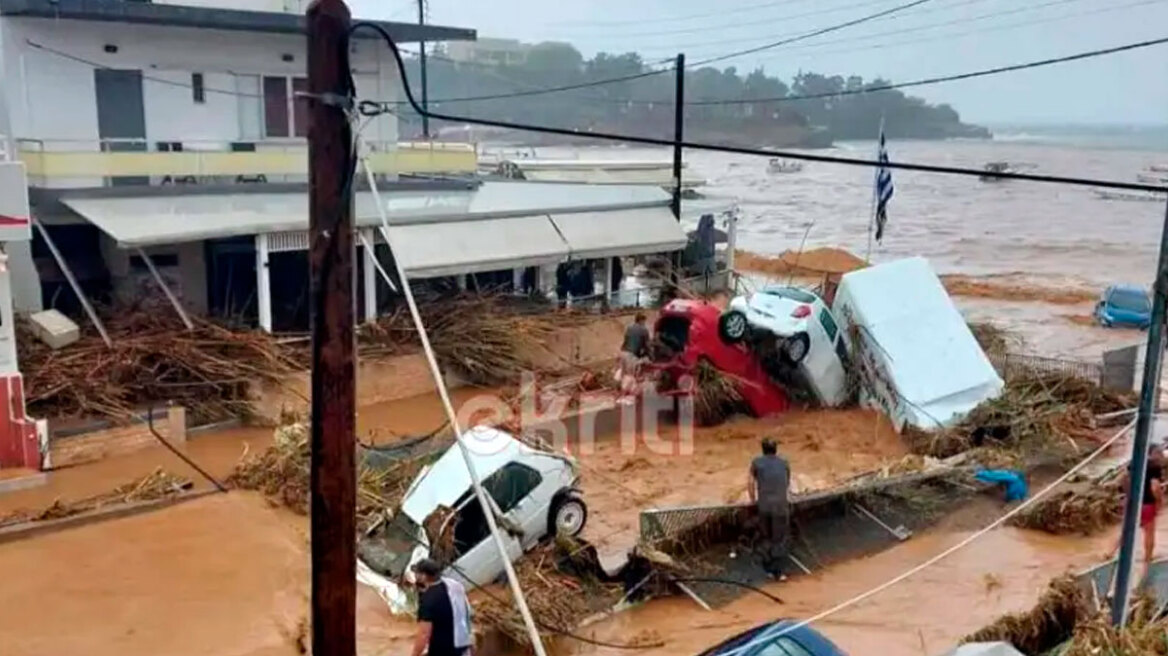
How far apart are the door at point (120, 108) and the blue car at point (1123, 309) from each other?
28.6m

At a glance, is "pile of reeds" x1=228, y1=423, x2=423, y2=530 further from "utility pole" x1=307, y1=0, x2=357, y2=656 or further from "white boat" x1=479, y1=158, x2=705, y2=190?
"white boat" x1=479, y1=158, x2=705, y2=190

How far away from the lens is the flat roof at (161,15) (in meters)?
19.8

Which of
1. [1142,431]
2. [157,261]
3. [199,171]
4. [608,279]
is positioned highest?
[199,171]

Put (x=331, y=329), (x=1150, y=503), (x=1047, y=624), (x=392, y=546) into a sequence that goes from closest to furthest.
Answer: (x=331, y=329) < (x=1047, y=624) < (x=392, y=546) < (x=1150, y=503)

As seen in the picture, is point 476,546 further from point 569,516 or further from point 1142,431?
point 1142,431

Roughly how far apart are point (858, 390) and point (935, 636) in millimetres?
8797

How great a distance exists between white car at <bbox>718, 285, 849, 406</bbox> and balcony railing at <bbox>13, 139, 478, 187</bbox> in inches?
321

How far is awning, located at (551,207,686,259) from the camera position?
2472cm

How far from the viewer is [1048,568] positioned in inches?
536

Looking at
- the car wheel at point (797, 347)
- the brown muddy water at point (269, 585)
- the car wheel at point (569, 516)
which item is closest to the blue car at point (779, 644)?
the brown muddy water at point (269, 585)

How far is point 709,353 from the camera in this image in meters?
19.2

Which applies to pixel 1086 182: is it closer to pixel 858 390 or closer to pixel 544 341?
pixel 858 390

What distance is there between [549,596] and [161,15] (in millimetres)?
15580

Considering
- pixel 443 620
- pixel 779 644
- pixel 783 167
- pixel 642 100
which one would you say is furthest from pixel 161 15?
pixel 783 167
